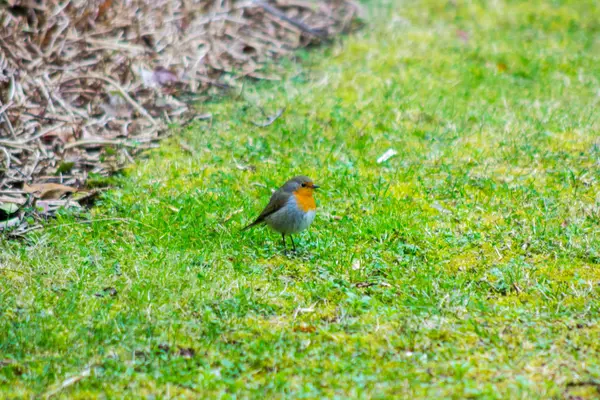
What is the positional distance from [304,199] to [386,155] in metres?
1.75

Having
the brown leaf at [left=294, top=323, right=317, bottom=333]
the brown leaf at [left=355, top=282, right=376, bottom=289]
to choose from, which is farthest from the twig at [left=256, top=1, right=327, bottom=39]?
the brown leaf at [left=294, top=323, right=317, bottom=333]

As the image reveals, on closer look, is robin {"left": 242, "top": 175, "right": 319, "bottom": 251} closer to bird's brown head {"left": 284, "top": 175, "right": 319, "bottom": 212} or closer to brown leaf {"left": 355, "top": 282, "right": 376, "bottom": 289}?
bird's brown head {"left": 284, "top": 175, "right": 319, "bottom": 212}

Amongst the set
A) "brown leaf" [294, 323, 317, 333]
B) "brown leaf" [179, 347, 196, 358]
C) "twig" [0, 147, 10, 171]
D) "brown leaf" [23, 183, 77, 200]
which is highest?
"brown leaf" [294, 323, 317, 333]

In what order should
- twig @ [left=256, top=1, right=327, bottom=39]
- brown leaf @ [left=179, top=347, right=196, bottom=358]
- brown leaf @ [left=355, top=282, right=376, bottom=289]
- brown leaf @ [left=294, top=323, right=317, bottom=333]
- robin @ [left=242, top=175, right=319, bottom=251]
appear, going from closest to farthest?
brown leaf @ [left=179, top=347, right=196, bottom=358]
brown leaf @ [left=294, top=323, right=317, bottom=333]
brown leaf @ [left=355, top=282, right=376, bottom=289]
robin @ [left=242, top=175, right=319, bottom=251]
twig @ [left=256, top=1, right=327, bottom=39]

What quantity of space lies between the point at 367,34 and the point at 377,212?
4.86 metres

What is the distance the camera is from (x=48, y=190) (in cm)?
605

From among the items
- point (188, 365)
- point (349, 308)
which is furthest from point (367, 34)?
point (188, 365)

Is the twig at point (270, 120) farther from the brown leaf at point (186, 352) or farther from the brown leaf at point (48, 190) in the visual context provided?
the brown leaf at point (186, 352)

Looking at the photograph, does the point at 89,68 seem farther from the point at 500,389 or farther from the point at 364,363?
the point at 500,389

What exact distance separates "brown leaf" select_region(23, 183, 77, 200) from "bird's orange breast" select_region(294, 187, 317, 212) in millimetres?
1854

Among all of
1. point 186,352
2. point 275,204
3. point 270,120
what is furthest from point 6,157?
point 186,352

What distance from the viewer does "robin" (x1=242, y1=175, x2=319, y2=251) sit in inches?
209

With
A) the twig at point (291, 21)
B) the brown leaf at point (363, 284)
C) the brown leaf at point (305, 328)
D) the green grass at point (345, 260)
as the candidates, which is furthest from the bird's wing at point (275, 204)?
the twig at point (291, 21)

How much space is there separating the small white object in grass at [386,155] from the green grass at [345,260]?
85mm
